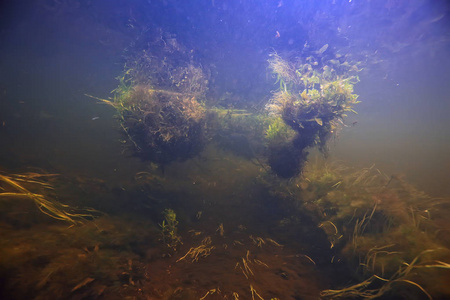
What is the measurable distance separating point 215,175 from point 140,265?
3.57 m

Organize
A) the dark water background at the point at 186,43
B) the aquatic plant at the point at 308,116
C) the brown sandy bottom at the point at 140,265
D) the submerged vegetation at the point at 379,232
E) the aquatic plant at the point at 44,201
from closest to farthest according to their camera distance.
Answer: the brown sandy bottom at the point at 140,265
the submerged vegetation at the point at 379,232
the aquatic plant at the point at 44,201
the aquatic plant at the point at 308,116
the dark water background at the point at 186,43

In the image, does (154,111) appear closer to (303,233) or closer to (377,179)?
(303,233)

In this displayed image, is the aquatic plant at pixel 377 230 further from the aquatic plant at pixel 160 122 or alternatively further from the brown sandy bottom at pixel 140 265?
the aquatic plant at pixel 160 122

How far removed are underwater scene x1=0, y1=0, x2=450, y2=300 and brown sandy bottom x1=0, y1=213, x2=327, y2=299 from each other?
0.07ft

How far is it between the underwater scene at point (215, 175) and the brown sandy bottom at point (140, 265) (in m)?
0.02

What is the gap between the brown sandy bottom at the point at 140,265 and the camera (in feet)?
6.96

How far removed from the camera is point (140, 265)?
294 cm

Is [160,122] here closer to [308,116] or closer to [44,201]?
[44,201]

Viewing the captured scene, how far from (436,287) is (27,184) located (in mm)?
6848

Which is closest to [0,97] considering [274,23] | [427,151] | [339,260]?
[274,23]

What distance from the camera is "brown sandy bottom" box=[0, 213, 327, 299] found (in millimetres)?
2121

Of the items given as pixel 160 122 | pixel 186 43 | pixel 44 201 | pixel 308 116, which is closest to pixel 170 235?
pixel 44 201

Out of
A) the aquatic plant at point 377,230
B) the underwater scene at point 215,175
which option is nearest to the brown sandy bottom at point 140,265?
the underwater scene at point 215,175

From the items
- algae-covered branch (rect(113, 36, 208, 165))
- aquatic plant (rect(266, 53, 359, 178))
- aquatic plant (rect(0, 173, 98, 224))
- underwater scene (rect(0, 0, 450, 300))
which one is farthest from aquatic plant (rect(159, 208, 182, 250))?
aquatic plant (rect(266, 53, 359, 178))
